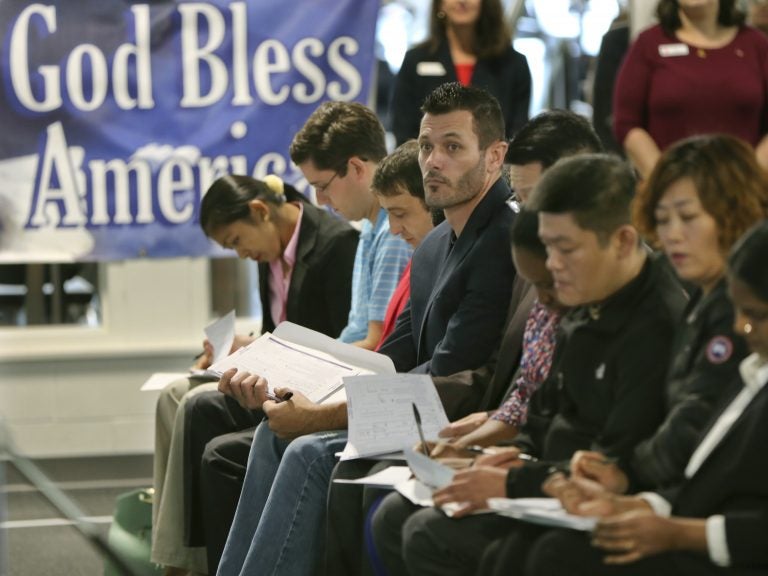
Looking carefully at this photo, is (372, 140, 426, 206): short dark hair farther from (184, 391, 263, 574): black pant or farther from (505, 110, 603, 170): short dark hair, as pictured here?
(184, 391, 263, 574): black pant

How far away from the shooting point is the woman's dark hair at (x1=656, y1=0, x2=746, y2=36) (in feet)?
13.1

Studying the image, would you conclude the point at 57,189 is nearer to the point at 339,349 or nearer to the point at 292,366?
the point at 292,366

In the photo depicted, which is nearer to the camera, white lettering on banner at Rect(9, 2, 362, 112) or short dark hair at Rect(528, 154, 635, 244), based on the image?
short dark hair at Rect(528, 154, 635, 244)

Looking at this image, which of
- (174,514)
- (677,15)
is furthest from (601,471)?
(677,15)

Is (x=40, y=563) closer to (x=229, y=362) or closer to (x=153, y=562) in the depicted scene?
(x=153, y=562)

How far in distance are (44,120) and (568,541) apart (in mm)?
3747

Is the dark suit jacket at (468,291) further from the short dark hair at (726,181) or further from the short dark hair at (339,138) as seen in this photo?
the short dark hair at (726,181)

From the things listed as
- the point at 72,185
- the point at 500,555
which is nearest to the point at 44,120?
the point at 72,185

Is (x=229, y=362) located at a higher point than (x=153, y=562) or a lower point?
higher

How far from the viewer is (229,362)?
320 centimetres

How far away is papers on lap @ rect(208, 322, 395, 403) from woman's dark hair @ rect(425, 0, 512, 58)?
67.3 inches

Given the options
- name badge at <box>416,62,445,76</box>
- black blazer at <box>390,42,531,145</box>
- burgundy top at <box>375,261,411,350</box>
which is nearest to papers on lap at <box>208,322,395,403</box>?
burgundy top at <box>375,261,411,350</box>

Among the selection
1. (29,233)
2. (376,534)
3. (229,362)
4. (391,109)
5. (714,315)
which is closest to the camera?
(714,315)

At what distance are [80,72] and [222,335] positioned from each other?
1.87 metres
